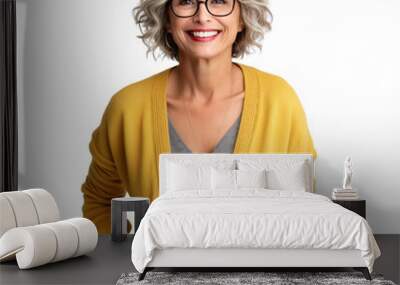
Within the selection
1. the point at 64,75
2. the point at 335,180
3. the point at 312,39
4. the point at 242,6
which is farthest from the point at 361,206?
the point at 64,75

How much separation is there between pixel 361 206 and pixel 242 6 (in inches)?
87.3

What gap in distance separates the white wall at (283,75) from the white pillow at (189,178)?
1.14 metres

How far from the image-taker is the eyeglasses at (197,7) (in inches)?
262

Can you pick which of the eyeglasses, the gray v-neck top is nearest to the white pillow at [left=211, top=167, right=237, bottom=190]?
the gray v-neck top

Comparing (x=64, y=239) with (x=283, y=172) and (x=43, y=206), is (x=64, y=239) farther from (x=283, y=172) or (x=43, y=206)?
(x=283, y=172)

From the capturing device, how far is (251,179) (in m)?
6.21

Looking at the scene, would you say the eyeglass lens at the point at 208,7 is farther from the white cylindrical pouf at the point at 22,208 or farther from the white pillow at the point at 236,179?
the white cylindrical pouf at the point at 22,208

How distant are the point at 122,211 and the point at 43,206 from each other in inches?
36.7

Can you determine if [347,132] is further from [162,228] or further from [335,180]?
[162,228]

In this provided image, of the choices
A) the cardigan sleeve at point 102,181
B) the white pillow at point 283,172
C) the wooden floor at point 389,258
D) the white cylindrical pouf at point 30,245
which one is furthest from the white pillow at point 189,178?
the wooden floor at point 389,258

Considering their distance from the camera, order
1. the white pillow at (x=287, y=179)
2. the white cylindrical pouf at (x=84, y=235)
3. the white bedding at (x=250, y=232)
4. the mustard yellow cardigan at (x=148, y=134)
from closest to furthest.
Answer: the white bedding at (x=250, y=232) < the white cylindrical pouf at (x=84, y=235) < the white pillow at (x=287, y=179) < the mustard yellow cardigan at (x=148, y=134)

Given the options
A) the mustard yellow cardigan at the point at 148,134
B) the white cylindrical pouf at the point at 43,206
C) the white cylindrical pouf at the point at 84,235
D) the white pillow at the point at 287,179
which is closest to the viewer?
the white cylindrical pouf at the point at 84,235

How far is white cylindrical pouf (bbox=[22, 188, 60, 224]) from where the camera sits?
5.64 m

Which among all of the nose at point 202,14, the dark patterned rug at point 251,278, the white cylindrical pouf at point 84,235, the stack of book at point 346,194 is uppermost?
the nose at point 202,14
